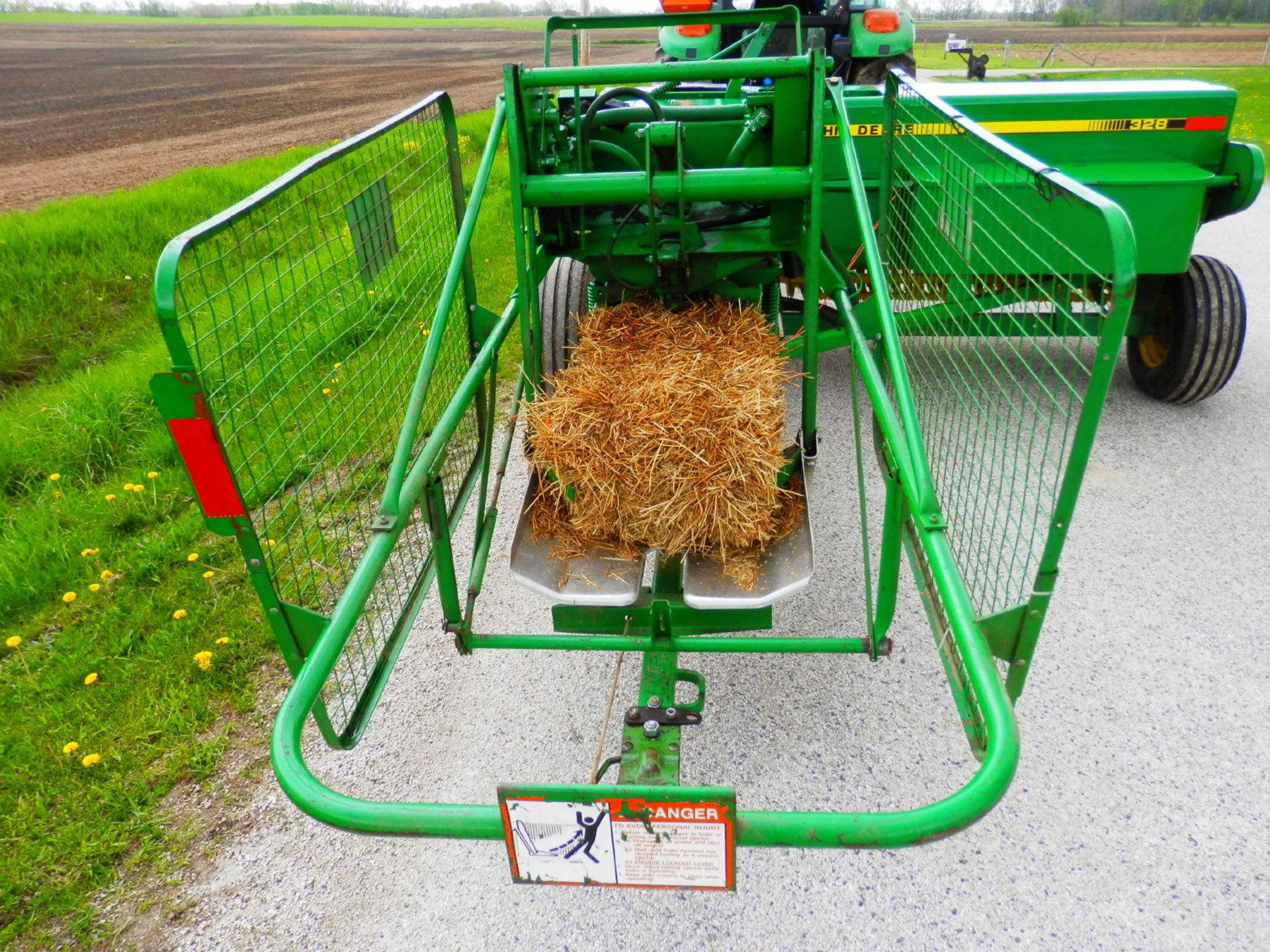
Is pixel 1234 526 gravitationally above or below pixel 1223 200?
below

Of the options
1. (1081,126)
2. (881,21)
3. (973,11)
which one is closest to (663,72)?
(1081,126)

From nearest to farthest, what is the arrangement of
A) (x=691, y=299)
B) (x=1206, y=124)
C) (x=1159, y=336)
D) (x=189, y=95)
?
(x=691, y=299) → (x=1206, y=124) → (x=1159, y=336) → (x=189, y=95)

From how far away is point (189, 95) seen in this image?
2192 cm

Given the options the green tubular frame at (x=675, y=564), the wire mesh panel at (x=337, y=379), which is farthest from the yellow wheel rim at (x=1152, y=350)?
the wire mesh panel at (x=337, y=379)

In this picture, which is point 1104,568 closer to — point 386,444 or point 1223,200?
point 1223,200

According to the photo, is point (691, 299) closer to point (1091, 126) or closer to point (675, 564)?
point (675, 564)

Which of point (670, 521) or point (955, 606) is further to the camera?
point (670, 521)

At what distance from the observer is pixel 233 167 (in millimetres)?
9703

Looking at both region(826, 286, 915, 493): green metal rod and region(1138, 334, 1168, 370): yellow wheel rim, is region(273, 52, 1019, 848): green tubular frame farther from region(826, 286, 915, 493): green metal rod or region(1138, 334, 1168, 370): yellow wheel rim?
region(1138, 334, 1168, 370): yellow wheel rim

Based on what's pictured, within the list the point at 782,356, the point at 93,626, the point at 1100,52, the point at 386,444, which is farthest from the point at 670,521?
the point at 1100,52

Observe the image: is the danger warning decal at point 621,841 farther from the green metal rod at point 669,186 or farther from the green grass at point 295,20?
the green grass at point 295,20

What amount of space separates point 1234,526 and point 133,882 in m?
4.09

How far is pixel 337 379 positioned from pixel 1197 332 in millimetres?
4399

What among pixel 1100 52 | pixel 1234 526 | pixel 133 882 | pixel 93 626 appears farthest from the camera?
pixel 1100 52
